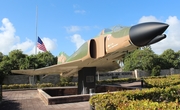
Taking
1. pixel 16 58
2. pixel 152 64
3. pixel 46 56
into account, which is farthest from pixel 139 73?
pixel 16 58

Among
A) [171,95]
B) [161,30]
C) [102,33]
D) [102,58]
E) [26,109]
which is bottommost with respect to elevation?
[26,109]

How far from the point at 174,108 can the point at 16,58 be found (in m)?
34.5

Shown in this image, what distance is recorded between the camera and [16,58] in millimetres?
34375

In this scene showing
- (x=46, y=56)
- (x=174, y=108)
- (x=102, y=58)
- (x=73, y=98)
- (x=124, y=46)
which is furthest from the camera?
(x=46, y=56)

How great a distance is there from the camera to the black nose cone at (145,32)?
677 centimetres

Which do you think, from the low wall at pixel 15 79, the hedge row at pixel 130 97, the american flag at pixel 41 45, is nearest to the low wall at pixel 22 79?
the low wall at pixel 15 79

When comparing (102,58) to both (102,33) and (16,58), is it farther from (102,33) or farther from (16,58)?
(16,58)

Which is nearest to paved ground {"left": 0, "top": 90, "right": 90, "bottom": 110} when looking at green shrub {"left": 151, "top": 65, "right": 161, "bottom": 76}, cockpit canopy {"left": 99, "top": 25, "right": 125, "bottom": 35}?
cockpit canopy {"left": 99, "top": 25, "right": 125, "bottom": 35}

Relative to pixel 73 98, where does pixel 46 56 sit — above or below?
above

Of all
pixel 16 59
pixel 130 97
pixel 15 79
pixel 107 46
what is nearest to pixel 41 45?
pixel 15 79

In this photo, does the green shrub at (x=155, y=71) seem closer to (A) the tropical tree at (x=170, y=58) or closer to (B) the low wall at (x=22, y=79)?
(A) the tropical tree at (x=170, y=58)

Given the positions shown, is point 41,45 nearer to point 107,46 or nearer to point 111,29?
point 111,29

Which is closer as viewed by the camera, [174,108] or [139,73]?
[174,108]

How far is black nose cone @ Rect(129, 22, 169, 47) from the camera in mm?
6771
